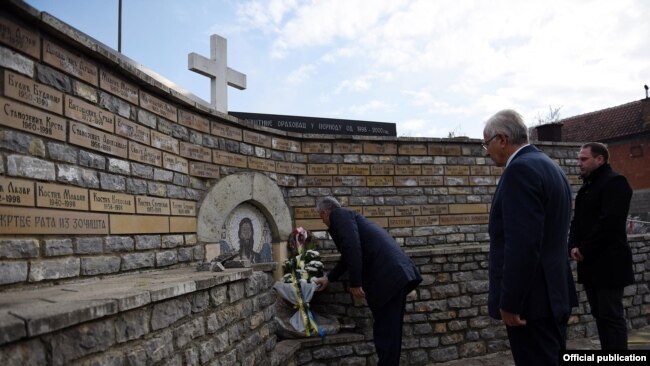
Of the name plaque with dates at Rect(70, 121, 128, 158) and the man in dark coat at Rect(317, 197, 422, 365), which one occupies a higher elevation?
the name plaque with dates at Rect(70, 121, 128, 158)

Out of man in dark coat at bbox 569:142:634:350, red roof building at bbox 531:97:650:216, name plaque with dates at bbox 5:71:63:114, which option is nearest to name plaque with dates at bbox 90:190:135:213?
name plaque with dates at bbox 5:71:63:114

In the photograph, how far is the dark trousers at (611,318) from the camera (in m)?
3.81

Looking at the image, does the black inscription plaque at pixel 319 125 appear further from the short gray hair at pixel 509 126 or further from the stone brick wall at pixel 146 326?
the short gray hair at pixel 509 126

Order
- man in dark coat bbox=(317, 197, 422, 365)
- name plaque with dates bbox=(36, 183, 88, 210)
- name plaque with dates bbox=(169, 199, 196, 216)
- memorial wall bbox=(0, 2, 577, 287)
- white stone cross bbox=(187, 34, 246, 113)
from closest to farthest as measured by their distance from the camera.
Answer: memorial wall bbox=(0, 2, 577, 287)
name plaque with dates bbox=(36, 183, 88, 210)
man in dark coat bbox=(317, 197, 422, 365)
name plaque with dates bbox=(169, 199, 196, 216)
white stone cross bbox=(187, 34, 246, 113)

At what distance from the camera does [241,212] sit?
19.5 feet

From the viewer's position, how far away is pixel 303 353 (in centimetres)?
496

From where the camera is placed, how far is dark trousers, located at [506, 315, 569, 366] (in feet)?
8.54

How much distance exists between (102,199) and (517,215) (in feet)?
9.11

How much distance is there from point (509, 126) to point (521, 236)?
27.4 inches

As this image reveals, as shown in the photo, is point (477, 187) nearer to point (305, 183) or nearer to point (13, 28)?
point (305, 183)

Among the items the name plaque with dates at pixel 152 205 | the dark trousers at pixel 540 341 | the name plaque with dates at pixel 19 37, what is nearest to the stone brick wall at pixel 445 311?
the name plaque with dates at pixel 152 205

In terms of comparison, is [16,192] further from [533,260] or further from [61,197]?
[533,260]

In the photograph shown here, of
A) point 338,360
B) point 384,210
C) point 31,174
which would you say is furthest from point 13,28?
point 384,210

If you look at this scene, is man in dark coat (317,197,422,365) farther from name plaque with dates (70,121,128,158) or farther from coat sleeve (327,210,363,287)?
name plaque with dates (70,121,128,158)
